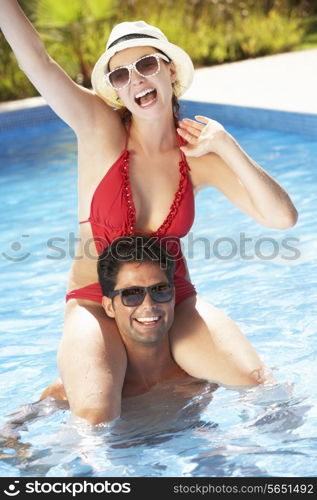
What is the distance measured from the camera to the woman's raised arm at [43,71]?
3.92 m

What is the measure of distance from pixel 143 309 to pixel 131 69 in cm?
103

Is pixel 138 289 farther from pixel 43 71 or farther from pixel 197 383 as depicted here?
pixel 43 71

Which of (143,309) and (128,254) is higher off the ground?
(128,254)

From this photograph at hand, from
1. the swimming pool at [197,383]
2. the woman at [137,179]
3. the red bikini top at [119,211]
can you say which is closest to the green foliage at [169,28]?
the swimming pool at [197,383]

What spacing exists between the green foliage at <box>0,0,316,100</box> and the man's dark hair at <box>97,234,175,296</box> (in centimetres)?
943

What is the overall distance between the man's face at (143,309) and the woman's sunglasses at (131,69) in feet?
2.59

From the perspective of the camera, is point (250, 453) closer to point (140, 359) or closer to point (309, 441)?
point (309, 441)

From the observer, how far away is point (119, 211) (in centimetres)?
411

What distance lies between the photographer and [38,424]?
13.8ft

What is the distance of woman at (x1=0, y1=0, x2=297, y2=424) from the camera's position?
13.2 feet

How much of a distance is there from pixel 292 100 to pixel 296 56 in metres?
3.75

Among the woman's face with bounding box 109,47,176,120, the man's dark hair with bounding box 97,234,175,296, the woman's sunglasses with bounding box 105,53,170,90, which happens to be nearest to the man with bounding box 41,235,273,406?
the man's dark hair with bounding box 97,234,175,296

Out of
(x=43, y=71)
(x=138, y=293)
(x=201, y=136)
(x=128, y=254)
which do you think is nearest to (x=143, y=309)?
(x=138, y=293)

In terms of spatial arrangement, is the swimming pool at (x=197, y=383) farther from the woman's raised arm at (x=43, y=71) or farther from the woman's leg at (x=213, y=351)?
the woman's raised arm at (x=43, y=71)
